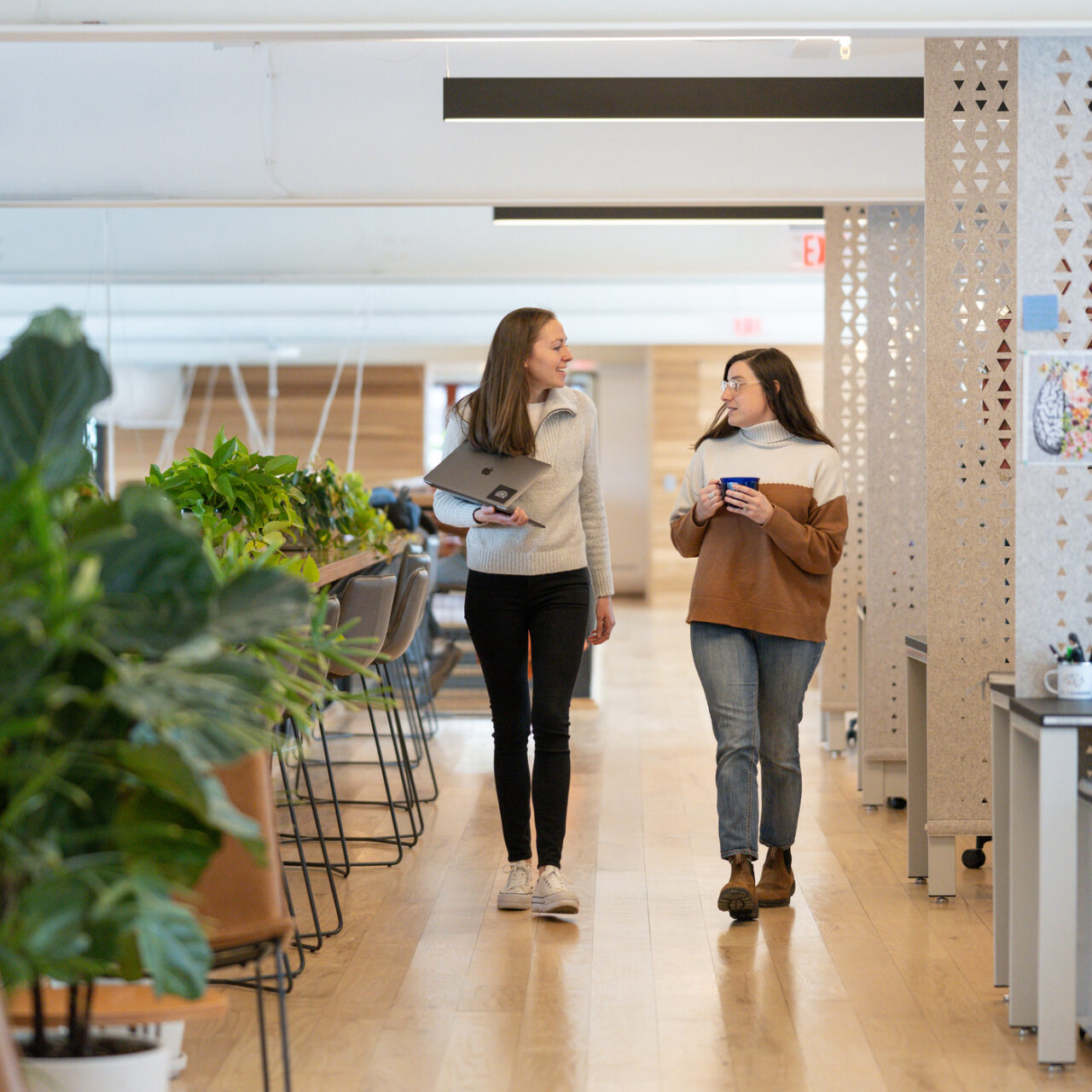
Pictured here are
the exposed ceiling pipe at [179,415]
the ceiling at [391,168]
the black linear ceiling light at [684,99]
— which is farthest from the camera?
the exposed ceiling pipe at [179,415]

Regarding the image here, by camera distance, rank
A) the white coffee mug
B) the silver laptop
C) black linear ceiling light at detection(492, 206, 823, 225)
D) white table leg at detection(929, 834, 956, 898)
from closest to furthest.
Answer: the white coffee mug → the silver laptop → white table leg at detection(929, 834, 956, 898) → black linear ceiling light at detection(492, 206, 823, 225)

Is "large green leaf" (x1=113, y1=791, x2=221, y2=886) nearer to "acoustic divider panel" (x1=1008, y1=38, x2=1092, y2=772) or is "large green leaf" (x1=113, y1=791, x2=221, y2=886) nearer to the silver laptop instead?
the silver laptop

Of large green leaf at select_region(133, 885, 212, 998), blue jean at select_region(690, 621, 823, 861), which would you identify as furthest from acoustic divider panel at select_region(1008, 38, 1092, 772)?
large green leaf at select_region(133, 885, 212, 998)

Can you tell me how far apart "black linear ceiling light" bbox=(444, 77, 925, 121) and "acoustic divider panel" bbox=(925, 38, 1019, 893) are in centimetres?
138

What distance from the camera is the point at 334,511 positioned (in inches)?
199

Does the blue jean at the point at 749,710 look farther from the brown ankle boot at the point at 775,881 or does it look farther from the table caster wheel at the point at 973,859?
the table caster wheel at the point at 973,859

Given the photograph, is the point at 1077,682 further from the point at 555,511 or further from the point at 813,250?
the point at 813,250

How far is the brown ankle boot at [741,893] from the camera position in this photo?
126 inches

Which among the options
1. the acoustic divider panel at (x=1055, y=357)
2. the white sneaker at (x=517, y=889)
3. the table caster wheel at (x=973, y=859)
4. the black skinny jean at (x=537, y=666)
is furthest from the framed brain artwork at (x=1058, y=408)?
the white sneaker at (x=517, y=889)

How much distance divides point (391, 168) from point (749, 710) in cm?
307

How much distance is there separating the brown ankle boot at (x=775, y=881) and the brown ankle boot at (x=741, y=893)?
A: 0.34ft

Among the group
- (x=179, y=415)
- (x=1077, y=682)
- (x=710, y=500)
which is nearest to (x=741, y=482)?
(x=710, y=500)

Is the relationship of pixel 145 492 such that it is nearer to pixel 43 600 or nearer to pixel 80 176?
pixel 43 600

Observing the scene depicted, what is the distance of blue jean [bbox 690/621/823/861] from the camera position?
322 centimetres
